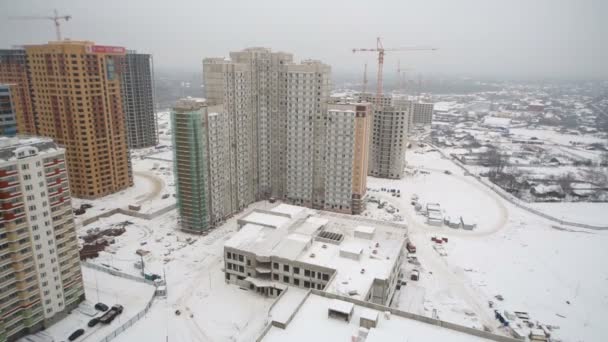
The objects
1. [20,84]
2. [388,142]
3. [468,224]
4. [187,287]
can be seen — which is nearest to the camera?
[187,287]

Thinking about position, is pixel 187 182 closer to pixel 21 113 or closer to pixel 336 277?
pixel 336 277

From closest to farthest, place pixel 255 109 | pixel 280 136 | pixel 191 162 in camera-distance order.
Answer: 1. pixel 191 162
2. pixel 255 109
3. pixel 280 136

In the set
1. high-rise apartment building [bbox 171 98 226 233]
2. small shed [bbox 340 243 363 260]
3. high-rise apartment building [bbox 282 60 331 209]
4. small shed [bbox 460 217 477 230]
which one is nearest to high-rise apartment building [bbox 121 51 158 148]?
high-rise apartment building [bbox 171 98 226 233]

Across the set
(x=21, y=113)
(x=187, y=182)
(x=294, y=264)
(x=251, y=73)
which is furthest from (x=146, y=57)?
(x=294, y=264)

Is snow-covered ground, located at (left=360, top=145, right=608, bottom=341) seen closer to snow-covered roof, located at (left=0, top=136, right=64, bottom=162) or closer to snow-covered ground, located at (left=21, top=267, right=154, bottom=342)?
snow-covered ground, located at (left=21, top=267, right=154, bottom=342)

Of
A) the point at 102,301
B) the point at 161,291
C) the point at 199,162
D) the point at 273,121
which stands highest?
the point at 273,121

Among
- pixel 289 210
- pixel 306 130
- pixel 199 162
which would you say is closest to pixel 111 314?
pixel 199 162

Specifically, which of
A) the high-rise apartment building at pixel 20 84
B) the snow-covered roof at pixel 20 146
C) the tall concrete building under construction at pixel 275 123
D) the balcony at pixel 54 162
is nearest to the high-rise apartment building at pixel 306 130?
the tall concrete building under construction at pixel 275 123

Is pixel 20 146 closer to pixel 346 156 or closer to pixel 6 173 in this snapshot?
pixel 6 173
